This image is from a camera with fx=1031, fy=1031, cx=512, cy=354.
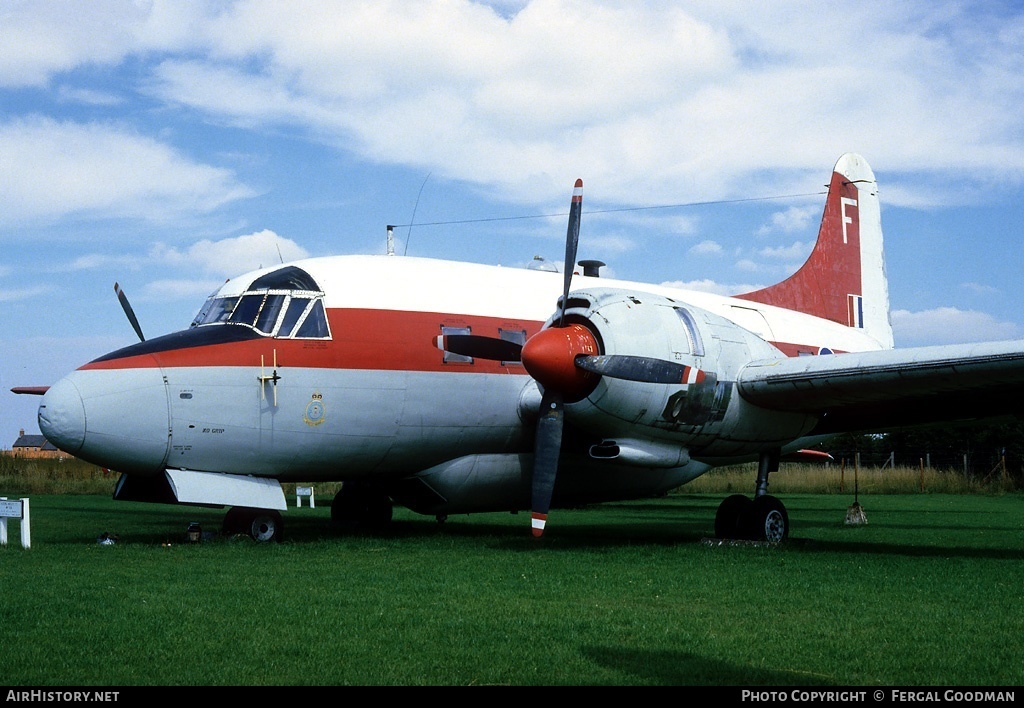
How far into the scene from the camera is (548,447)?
1357 cm

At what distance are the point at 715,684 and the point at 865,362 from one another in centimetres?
848

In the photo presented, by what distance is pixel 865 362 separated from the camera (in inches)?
526

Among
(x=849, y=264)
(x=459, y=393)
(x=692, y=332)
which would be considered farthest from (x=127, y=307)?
(x=849, y=264)

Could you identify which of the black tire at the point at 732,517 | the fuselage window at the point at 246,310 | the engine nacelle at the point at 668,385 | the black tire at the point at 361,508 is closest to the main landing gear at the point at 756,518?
the black tire at the point at 732,517

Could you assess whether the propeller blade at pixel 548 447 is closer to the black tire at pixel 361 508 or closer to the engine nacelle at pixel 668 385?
the engine nacelle at pixel 668 385

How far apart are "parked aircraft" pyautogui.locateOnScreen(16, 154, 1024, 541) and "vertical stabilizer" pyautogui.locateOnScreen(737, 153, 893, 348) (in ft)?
18.3

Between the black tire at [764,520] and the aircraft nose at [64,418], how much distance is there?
889cm

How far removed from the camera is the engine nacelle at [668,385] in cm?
1316

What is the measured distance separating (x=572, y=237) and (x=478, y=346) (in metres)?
1.97

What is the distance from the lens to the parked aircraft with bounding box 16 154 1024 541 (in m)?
12.8

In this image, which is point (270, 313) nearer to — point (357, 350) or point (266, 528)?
point (357, 350)

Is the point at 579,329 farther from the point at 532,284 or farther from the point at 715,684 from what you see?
the point at 715,684

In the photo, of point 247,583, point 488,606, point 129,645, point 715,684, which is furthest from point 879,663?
point 247,583
